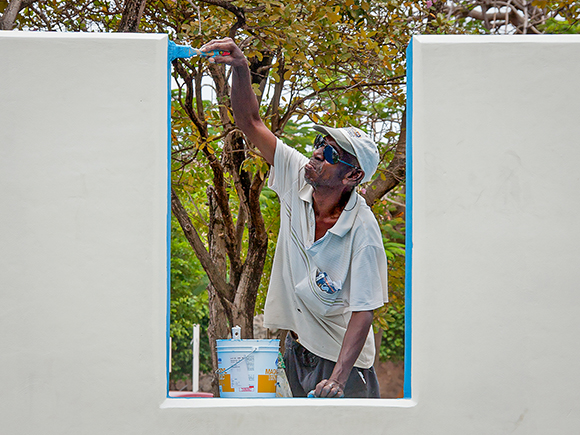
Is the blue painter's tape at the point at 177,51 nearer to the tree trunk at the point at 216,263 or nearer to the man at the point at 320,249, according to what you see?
the man at the point at 320,249

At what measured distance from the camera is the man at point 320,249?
3291 millimetres

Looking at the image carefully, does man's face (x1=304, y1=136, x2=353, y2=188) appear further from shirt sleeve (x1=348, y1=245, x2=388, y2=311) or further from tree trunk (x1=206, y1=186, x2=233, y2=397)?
tree trunk (x1=206, y1=186, x2=233, y2=397)

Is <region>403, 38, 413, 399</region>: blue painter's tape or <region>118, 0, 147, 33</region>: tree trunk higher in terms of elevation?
<region>118, 0, 147, 33</region>: tree trunk

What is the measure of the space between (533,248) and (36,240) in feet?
6.16

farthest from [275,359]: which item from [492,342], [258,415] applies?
[492,342]

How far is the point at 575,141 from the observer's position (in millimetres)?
2701

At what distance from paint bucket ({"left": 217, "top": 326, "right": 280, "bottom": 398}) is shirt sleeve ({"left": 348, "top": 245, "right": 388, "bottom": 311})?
0.49 metres

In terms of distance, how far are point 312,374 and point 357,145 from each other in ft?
3.94

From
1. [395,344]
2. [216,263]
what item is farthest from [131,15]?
[395,344]

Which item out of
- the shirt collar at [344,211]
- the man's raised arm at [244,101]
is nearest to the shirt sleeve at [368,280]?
the shirt collar at [344,211]

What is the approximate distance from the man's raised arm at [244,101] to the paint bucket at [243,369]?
1098 millimetres

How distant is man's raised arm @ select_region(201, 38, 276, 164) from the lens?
303 centimetres

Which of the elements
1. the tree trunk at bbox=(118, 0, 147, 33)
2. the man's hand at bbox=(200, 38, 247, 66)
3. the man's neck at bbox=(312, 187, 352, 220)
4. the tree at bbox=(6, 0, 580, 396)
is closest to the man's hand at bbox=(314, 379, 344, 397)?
the man's neck at bbox=(312, 187, 352, 220)

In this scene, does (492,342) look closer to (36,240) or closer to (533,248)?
A: (533,248)
